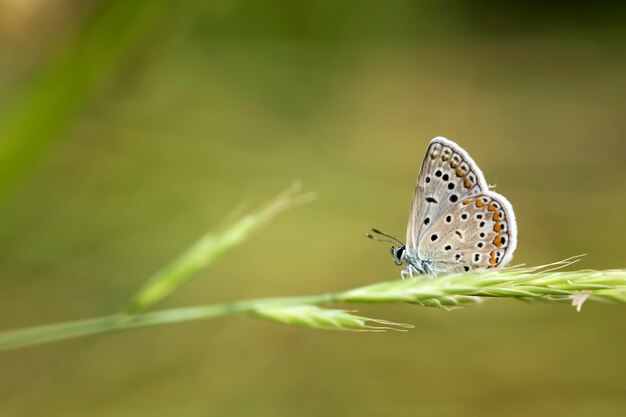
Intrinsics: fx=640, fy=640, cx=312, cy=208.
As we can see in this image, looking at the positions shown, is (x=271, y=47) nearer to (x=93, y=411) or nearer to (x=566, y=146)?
(x=566, y=146)

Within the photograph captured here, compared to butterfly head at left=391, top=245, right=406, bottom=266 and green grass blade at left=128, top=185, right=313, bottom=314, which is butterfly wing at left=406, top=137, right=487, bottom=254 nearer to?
butterfly head at left=391, top=245, right=406, bottom=266

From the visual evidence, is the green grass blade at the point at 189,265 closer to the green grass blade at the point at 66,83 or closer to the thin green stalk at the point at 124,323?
the thin green stalk at the point at 124,323

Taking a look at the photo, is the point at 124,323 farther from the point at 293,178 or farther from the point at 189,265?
the point at 293,178

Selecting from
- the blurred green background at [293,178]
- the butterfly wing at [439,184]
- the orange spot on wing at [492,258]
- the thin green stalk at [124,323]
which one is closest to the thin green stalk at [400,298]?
the thin green stalk at [124,323]

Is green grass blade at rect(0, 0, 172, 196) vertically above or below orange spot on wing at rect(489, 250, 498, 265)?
above

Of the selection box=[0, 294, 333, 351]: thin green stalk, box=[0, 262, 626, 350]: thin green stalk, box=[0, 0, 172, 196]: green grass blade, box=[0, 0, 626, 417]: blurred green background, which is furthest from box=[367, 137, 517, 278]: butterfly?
box=[0, 0, 626, 417]: blurred green background

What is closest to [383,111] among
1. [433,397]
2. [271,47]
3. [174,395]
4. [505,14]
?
[271,47]

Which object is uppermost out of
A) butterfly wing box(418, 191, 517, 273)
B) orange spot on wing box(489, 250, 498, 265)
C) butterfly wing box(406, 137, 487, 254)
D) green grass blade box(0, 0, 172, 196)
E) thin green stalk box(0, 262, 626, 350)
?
green grass blade box(0, 0, 172, 196)
